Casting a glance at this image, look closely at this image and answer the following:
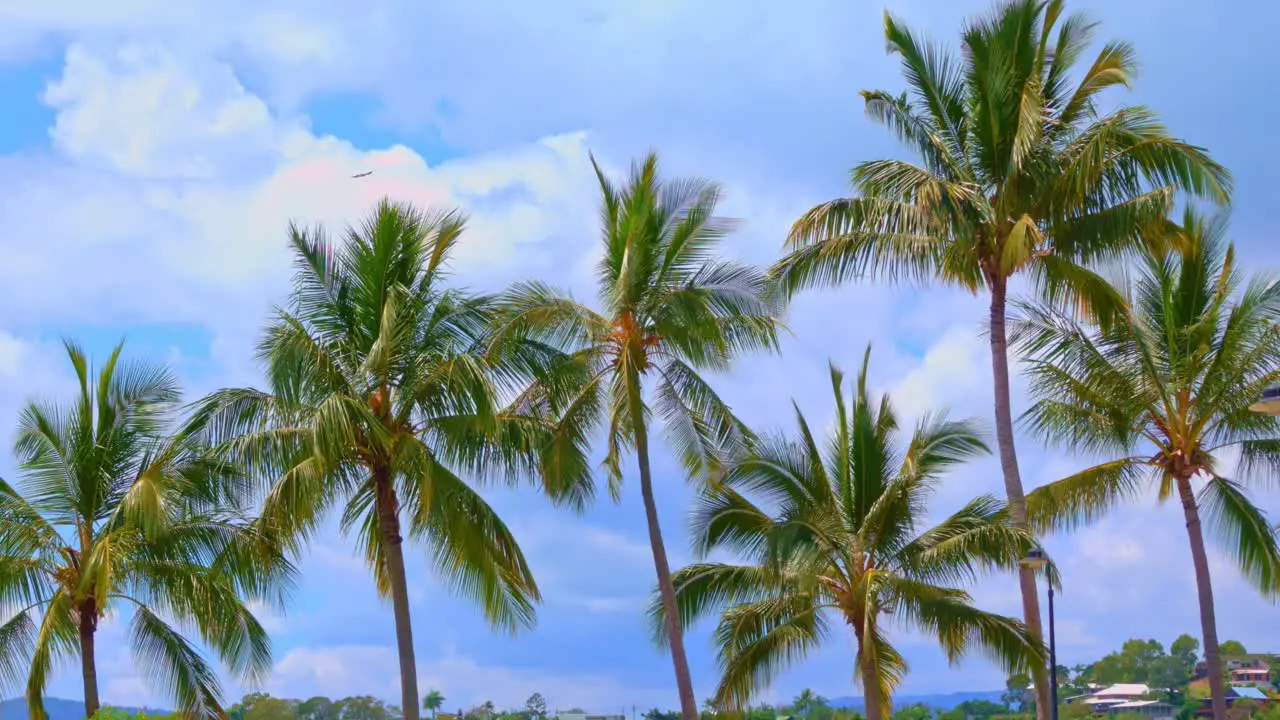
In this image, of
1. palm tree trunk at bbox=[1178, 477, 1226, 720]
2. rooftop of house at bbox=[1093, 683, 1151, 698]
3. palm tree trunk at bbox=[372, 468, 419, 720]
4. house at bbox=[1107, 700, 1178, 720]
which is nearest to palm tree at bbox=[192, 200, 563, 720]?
palm tree trunk at bbox=[372, 468, 419, 720]

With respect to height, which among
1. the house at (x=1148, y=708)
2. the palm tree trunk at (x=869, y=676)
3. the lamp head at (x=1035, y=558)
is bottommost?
the house at (x=1148, y=708)

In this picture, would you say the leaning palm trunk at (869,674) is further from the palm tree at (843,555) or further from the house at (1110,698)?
the house at (1110,698)

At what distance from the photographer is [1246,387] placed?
22.6 meters

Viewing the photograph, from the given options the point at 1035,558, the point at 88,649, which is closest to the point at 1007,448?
the point at 1035,558

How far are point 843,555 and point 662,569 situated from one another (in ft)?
10.2

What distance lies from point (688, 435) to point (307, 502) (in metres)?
5.75

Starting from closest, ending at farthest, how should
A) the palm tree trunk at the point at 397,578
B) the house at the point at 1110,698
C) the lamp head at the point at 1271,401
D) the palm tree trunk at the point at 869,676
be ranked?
the lamp head at the point at 1271,401 < the palm tree trunk at the point at 397,578 < the palm tree trunk at the point at 869,676 < the house at the point at 1110,698

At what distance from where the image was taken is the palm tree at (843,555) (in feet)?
70.0

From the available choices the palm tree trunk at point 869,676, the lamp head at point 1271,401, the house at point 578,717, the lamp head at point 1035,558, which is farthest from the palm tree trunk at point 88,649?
the house at point 578,717

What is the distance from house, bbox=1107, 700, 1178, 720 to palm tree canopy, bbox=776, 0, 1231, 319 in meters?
67.4

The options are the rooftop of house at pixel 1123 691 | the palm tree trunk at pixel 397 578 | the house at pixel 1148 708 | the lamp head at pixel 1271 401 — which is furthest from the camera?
the rooftop of house at pixel 1123 691

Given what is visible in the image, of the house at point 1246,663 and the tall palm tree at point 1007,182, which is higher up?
the tall palm tree at point 1007,182

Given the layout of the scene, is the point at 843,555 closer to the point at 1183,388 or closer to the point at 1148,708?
the point at 1183,388

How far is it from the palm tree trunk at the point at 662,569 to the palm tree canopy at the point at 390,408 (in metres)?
1.50
